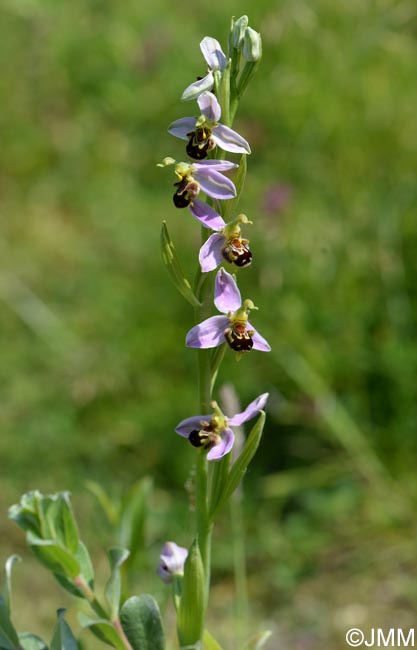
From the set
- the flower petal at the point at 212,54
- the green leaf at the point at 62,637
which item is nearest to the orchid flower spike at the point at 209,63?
the flower petal at the point at 212,54

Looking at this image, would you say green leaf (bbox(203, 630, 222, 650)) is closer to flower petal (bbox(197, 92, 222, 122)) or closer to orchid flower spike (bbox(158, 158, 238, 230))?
orchid flower spike (bbox(158, 158, 238, 230))

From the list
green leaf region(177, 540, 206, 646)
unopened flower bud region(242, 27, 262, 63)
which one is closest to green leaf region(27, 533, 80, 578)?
green leaf region(177, 540, 206, 646)

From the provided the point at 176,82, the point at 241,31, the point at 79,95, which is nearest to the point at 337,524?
the point at 241,31

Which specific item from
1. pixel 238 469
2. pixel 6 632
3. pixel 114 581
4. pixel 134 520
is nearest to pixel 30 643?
pixel 6 632

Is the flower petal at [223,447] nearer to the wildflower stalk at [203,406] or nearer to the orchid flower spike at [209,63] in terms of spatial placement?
the wildflower stalk at [203,406]

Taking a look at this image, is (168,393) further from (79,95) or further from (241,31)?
(79,95)

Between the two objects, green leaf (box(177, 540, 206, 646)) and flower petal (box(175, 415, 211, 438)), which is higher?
flower petal (box(175, 415, 211, 438))
